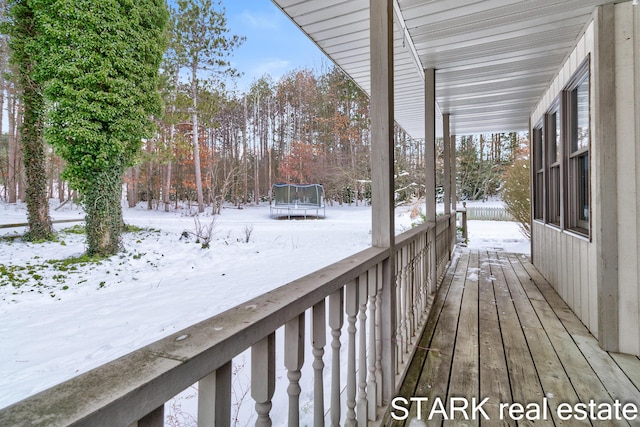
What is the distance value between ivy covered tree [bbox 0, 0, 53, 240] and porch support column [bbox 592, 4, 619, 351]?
361 inches

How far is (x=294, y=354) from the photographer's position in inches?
33.7

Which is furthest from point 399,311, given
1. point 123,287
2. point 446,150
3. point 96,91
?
point 96,91

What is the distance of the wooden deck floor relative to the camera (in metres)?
1.61

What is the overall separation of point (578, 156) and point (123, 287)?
657cm

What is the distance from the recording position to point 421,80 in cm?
373

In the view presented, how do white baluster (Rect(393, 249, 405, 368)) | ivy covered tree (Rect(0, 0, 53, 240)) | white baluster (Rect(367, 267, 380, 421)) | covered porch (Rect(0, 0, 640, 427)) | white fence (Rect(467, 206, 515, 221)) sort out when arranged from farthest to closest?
white fence (Rect(467, 206, 515, 221))
ivy covered tree (Rect(0, 0, 53, 240))
white baluster (Rect(393, 249, 405, 368))
white baluster (Rect(367, 267, 380, 421))
covered porch (Rect(0, 0, 640, 427))

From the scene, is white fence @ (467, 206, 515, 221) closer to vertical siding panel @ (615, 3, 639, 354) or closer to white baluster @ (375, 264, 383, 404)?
vertical siding panel @ (615, 3, 639, 354)

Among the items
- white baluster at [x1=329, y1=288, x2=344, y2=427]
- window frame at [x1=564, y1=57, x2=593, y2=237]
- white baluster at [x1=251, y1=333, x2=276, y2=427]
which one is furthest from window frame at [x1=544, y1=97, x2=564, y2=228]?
white baluster at [x1=251, y1=333, x2=276, y2=427]

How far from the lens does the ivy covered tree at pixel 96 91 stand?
6305 mm

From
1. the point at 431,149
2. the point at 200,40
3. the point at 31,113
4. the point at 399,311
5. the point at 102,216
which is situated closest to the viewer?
the point at 399,311

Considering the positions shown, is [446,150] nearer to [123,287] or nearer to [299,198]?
[123,287]

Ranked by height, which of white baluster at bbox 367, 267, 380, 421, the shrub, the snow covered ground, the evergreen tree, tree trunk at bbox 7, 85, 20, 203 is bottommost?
the snow covered ground

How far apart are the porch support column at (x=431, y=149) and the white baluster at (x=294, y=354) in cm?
263

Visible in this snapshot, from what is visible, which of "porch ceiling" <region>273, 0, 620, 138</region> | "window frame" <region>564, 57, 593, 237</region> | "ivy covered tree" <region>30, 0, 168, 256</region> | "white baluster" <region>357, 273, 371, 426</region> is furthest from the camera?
"ivy covered tree" <region>30, 0, 168, 256</region>
